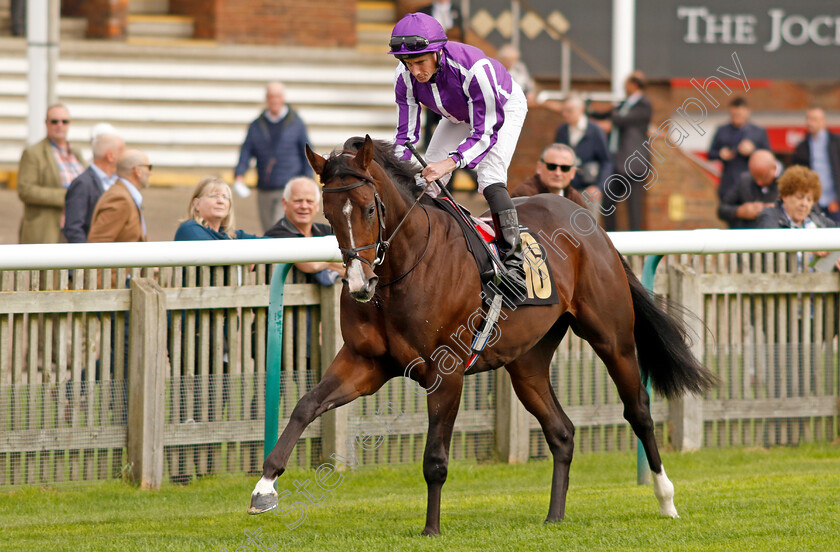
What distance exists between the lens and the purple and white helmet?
5160 millimetres

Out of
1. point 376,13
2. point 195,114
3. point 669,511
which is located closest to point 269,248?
point 669,511

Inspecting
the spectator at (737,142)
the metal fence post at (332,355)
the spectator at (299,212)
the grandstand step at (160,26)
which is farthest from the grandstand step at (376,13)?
the metal fence post at (332,355)

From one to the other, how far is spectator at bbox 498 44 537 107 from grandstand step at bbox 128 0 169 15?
482cm

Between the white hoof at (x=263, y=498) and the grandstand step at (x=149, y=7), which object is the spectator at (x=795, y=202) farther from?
the grandstand step at (x=149, y=7)

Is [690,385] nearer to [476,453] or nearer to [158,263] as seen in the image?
[476,453]

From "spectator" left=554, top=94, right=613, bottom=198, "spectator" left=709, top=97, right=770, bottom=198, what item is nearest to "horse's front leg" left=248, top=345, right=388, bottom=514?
"spectator" left=554, top=94, right=613, bottom=198

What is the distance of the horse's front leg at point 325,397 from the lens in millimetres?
4781

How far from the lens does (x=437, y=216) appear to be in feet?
17.9

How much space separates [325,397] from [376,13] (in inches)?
499

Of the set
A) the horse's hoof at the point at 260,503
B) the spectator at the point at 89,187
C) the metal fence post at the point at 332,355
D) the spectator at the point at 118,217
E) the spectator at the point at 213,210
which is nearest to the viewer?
the horse's hoof at the point at 260,503

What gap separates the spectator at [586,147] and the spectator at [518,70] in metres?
0.58

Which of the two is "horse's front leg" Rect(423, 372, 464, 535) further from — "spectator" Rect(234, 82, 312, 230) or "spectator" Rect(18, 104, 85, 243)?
"spectator" Rect(234, 82, 312, 230)

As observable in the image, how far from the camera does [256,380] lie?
663 centimetres

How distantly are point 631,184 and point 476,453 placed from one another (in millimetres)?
6758
